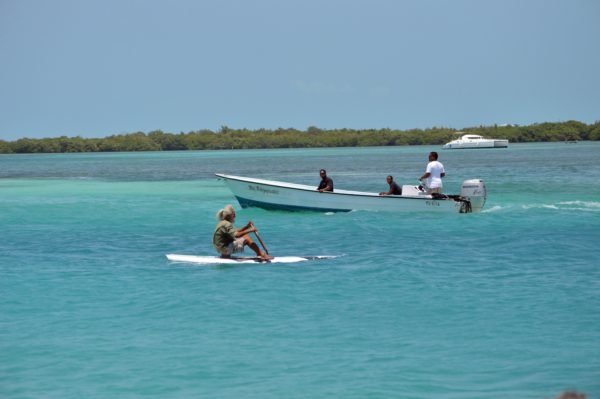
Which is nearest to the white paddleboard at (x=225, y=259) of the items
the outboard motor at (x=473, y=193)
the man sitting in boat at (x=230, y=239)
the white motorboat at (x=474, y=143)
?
the man sitting in boat at (x=230, y=239)

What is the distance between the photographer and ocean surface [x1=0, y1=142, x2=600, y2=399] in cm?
1012

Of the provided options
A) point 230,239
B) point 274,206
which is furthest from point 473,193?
point 230,239

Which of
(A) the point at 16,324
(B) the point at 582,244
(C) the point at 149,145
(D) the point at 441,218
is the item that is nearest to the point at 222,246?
(A) the point at 16,324

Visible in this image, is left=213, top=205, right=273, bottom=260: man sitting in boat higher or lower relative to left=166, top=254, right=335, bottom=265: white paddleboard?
higher

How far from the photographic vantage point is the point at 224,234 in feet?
55.9

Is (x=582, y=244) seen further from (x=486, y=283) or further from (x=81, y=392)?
(x=81, y=392)

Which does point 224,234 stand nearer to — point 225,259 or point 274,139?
point 225,259

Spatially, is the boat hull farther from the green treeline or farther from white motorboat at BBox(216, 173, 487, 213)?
white motorboat at BBox(216, 173, 487, 213)

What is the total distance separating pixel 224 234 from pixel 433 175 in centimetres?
1007

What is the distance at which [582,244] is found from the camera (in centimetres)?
2019

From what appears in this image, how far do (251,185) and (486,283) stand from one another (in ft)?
45.1

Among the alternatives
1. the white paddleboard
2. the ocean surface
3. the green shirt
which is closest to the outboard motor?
the ocean surface

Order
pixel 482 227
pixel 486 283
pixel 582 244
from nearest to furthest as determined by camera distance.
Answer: pixel 486 283, pixel 582 244, pixel 482 227

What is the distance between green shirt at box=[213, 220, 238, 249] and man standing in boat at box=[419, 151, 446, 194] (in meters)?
9.28
